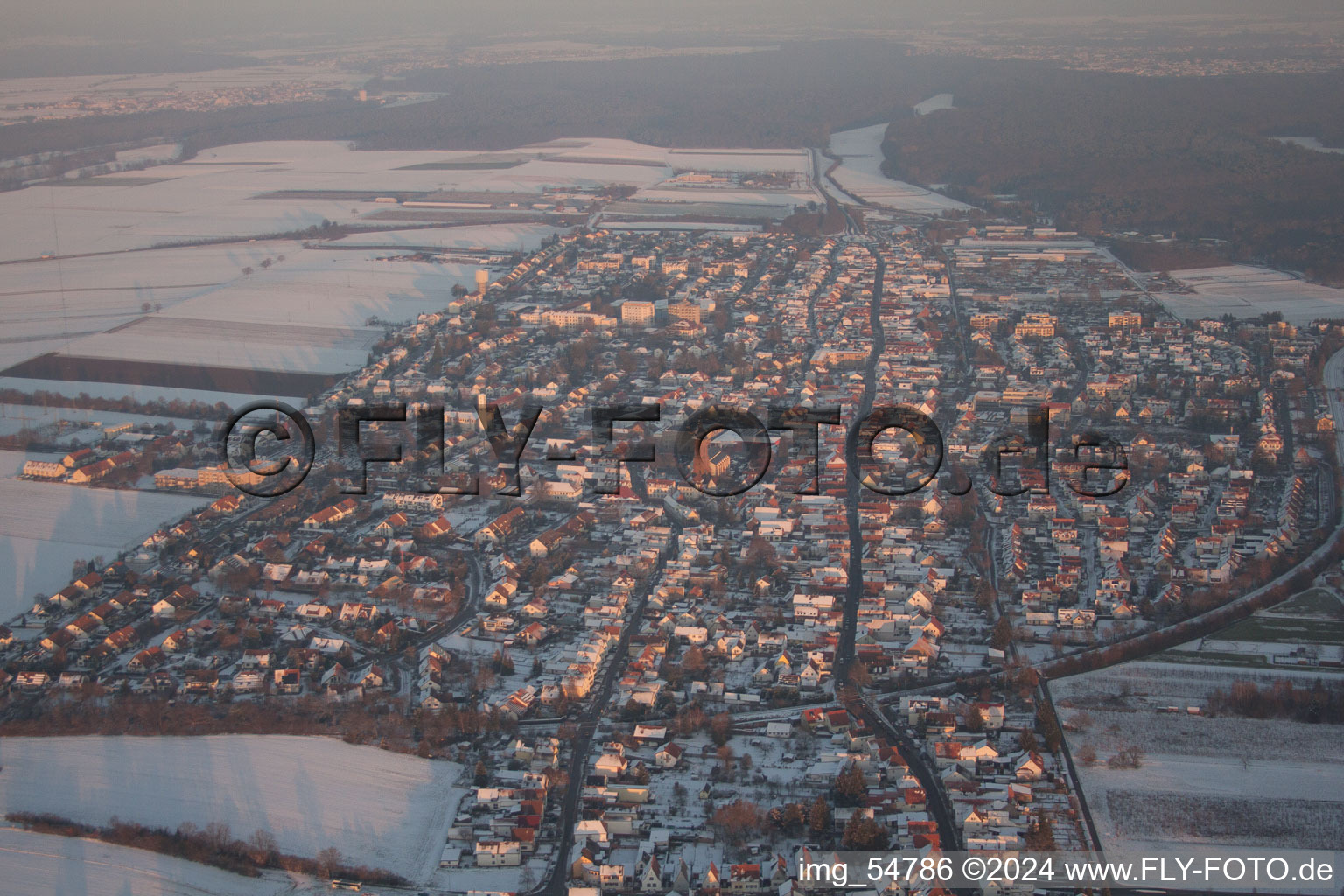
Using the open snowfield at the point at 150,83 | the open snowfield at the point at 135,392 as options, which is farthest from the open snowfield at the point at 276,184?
the open snowfield at the point at 150,83

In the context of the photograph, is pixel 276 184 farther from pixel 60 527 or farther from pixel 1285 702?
pixel 1285 702

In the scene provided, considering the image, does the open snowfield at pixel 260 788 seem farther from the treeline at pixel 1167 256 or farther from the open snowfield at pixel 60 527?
the treeline at pixel 1167 256

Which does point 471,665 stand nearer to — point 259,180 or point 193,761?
point 193,761

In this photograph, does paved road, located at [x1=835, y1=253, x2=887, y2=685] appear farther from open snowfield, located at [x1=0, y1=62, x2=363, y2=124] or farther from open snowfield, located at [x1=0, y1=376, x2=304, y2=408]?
open snowfield, located at [x1=0, y1=62, x2=363, y2=124]

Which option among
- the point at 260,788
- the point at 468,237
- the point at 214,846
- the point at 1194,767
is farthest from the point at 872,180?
the point at 214,846

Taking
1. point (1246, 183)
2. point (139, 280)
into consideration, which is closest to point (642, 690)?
point (139, 280)

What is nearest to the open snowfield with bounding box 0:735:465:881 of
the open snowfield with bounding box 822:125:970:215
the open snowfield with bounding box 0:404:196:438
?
the open snowfield with bounding box 0:404:196:438
